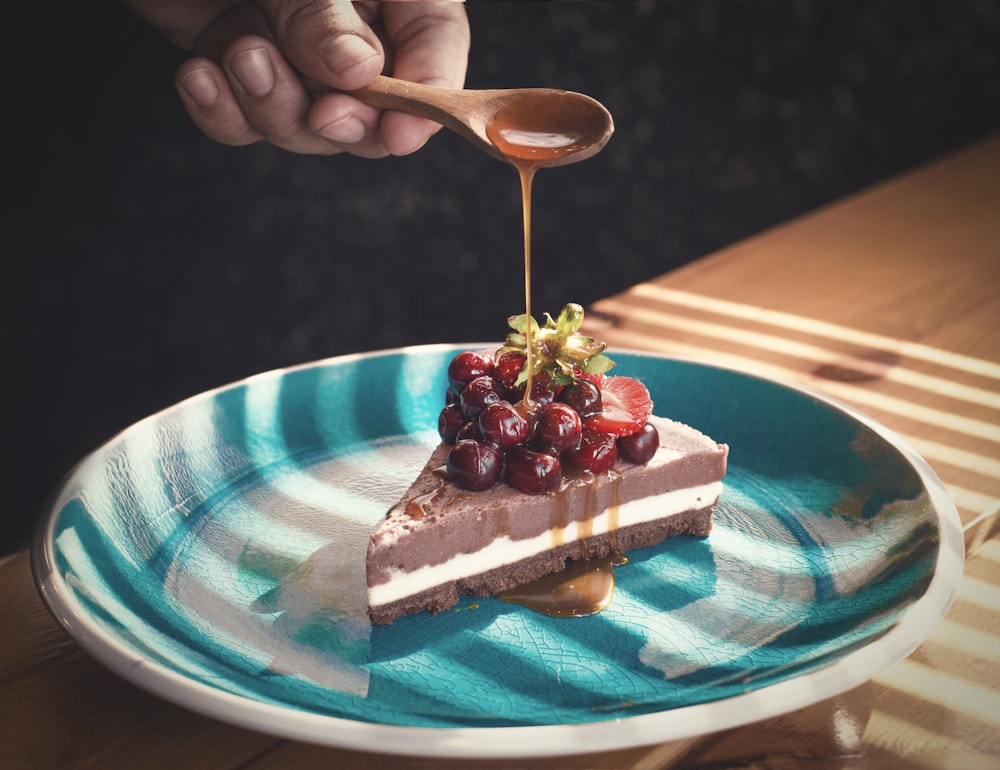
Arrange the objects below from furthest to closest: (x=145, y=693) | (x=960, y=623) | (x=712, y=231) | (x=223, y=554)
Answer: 1. (x=712, y=231)
2. (x=223, y=554)
3. (x=960, y=623)
4. (x=145, y=693)

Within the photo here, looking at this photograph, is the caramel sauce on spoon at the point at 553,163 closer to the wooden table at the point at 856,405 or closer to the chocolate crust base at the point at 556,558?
the chocolate crust base at the point at 556,558

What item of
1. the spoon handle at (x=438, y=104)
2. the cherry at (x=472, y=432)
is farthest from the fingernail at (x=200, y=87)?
the cherry at (x=472, y=432)

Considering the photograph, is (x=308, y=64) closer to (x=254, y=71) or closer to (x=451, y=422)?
(x=254, y=71)

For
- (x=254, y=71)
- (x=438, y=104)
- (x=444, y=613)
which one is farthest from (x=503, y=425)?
(x=254, y=71)

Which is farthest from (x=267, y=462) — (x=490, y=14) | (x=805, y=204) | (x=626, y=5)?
(x=805, y=204)

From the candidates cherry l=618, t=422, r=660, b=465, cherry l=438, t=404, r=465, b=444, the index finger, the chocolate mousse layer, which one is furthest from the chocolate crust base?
the index finger

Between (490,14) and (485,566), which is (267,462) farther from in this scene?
(490,14)
